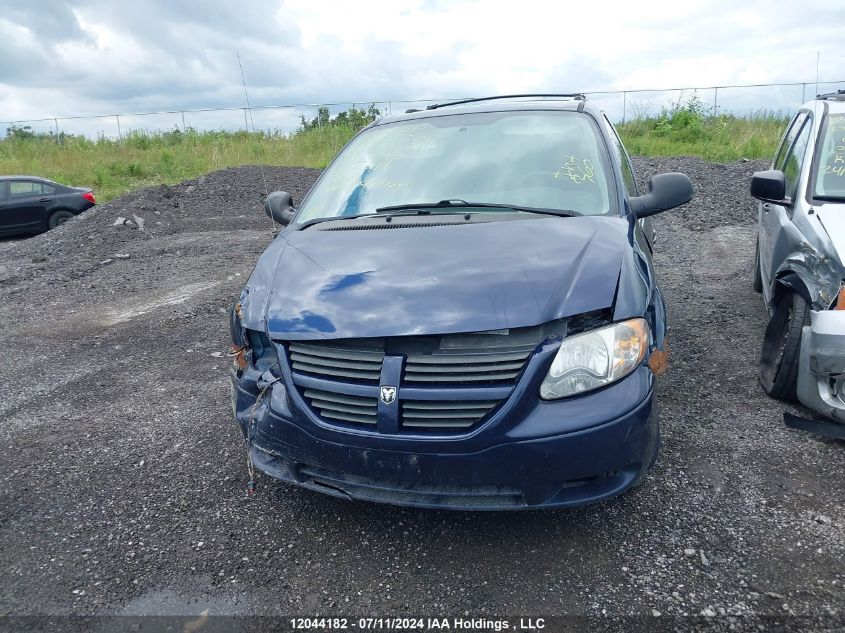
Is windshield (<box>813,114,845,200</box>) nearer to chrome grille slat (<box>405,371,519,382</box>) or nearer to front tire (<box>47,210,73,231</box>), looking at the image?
chrome grille slat (<box>405,371,519,382</box>)

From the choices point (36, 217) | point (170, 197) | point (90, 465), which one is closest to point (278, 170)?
point (170, 197)

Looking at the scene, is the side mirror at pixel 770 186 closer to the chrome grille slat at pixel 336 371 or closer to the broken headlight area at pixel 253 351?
the chrome grille slat at pixel 336 371

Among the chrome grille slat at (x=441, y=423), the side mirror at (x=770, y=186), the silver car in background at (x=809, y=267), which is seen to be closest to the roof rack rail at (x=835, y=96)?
the silver car in background at (x=809, y=267)

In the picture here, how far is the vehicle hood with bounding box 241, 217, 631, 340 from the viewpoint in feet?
8.48

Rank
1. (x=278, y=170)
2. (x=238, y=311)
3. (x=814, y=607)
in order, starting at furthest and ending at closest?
(x=278, y=170) < (x=238, y=311) < (x=814, y=607)

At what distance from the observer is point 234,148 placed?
78.5ft

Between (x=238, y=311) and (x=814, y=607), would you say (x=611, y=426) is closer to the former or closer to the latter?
(x=814, y=607)

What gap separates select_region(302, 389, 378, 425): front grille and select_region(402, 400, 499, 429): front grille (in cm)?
14

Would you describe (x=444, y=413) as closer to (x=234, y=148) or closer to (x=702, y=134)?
(x=702, y=134)

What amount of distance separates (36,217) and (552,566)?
52.6 feet

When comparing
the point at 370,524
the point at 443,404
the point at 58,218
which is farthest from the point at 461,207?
the point at 58,218

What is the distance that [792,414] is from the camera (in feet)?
12.7

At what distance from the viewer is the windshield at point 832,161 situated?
4.21m

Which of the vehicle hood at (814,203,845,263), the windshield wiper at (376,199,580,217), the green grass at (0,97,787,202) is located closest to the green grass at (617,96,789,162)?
the green grass at (0,97,787,202)
